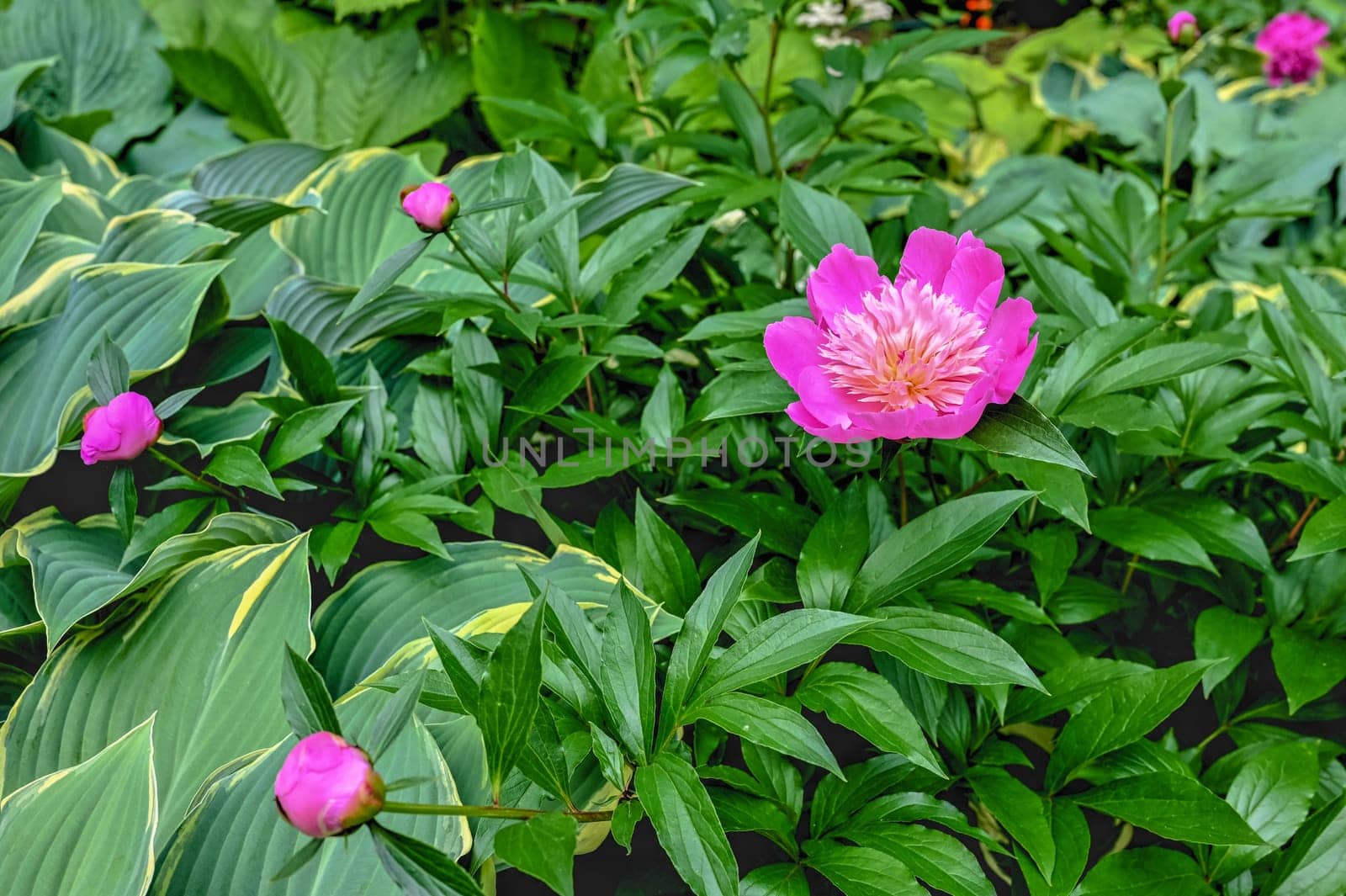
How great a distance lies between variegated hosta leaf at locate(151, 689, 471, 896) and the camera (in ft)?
2.32

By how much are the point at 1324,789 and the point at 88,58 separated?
8.33ft

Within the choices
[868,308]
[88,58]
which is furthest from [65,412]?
[88,58]

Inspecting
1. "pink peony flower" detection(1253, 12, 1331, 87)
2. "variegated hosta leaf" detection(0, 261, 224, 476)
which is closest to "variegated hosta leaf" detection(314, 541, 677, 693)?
"variegated hosta leaf" detection(0, 261, 224, 476)

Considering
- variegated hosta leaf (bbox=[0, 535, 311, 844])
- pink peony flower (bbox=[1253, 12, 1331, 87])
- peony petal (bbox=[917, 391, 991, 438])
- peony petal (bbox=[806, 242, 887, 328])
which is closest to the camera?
peony petal (bbox=[917, 391, 991, 438])

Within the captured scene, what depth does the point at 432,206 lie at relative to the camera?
79 centimetres

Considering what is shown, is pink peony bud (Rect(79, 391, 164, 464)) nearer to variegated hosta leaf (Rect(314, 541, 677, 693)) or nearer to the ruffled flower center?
variegated hosta leaf (Rect(314, 541, 677, 693))

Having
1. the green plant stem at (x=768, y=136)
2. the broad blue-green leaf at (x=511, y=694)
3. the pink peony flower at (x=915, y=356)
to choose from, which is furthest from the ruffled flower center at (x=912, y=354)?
the green plant stem at (x=768, y=136)

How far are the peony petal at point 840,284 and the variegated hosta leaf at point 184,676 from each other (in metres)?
0.51

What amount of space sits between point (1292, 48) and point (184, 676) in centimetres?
295

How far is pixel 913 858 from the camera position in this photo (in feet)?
2.29

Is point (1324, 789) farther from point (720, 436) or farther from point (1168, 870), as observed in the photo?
point (720, 436)

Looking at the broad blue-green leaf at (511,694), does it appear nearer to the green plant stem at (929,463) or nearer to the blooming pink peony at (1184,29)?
the green plant stem at (929,463)

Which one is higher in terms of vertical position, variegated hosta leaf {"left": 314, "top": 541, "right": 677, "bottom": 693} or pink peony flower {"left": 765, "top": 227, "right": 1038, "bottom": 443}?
pink peony flower {"left": 765, "top": 227, "right": 1038, "bottom": 443}

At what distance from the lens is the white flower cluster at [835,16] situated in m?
2.74
